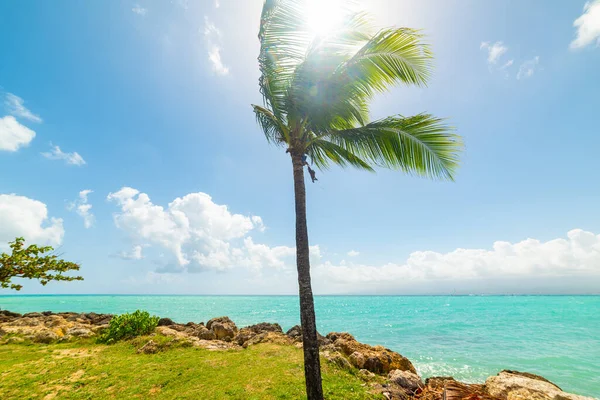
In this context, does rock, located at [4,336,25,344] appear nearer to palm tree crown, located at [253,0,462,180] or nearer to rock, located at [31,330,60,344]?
rock, located at [31,330,60,344]

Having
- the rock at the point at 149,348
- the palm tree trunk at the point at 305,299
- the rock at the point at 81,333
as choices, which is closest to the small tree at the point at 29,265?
the palm tree trunk at the point at 305,299

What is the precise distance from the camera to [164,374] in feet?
31.8

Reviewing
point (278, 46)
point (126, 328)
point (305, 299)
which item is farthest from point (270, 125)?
point (126, 328)

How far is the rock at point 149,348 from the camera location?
12381 mm

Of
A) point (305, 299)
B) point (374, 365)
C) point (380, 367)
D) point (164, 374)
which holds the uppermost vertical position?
point (305, 299)

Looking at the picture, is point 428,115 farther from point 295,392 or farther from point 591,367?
point 591,367

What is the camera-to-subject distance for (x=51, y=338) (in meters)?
14.5

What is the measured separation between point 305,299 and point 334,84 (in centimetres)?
525

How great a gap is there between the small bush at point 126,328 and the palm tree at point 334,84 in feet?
44.3

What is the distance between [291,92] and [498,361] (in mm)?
23554

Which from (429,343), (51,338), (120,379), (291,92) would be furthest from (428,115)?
(429,343)

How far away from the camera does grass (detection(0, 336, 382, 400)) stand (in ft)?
26.8

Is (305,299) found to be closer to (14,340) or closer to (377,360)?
(377,360)

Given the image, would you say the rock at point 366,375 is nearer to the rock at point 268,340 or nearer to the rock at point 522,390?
the rock at point 522,390
